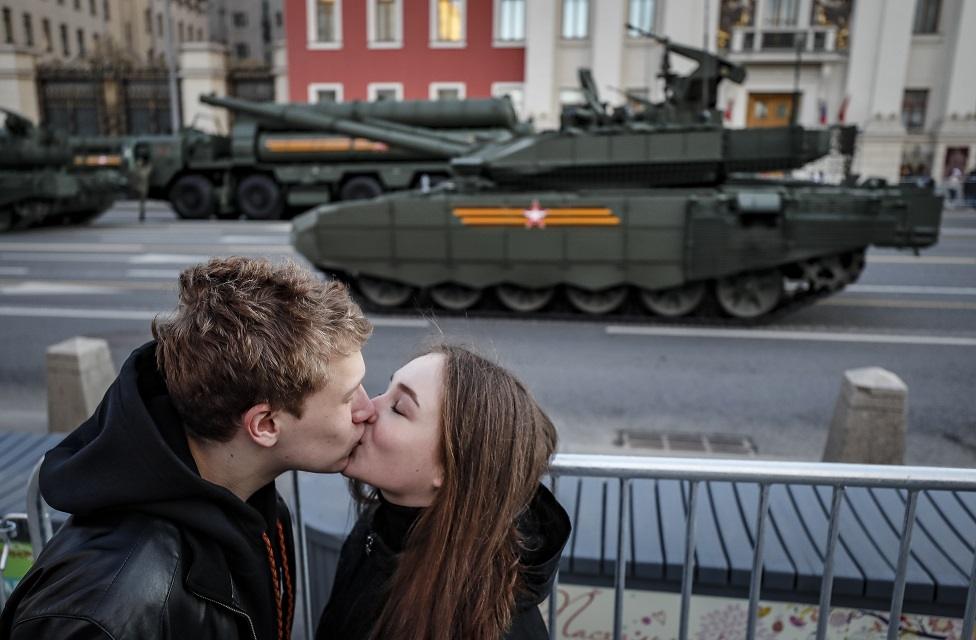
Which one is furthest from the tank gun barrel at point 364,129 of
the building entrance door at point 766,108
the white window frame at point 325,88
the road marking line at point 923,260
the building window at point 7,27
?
the building window at point 7,27

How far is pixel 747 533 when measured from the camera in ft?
9.39

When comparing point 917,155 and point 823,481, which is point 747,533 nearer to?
point 823,481

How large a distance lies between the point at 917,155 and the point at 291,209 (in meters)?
23.1

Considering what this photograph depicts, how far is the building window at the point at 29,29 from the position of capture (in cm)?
3416

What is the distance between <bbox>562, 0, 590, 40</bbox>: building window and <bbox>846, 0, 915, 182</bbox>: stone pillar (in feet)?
32.8

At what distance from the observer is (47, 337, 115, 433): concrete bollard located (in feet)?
18.8

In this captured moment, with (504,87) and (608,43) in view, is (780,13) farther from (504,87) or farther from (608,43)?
(504,87)

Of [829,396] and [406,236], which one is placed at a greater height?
[406,236]

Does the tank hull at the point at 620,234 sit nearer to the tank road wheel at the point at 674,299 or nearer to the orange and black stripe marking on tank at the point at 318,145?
the tank road wheel at the point at 674,299

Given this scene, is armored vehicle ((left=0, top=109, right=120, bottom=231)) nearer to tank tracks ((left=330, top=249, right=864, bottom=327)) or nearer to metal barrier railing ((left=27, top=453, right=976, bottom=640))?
tank tracks ((left=330, top=249, right=864, bottom=327))

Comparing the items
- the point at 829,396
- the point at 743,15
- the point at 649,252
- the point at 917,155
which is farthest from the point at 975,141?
the point at 829,396

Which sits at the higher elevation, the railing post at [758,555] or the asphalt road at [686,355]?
the railing post at [758,555]

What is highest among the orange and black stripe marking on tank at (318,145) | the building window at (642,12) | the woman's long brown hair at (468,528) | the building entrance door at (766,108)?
the building window at (642,12)

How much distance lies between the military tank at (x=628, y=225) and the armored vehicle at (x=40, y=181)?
474 inches
